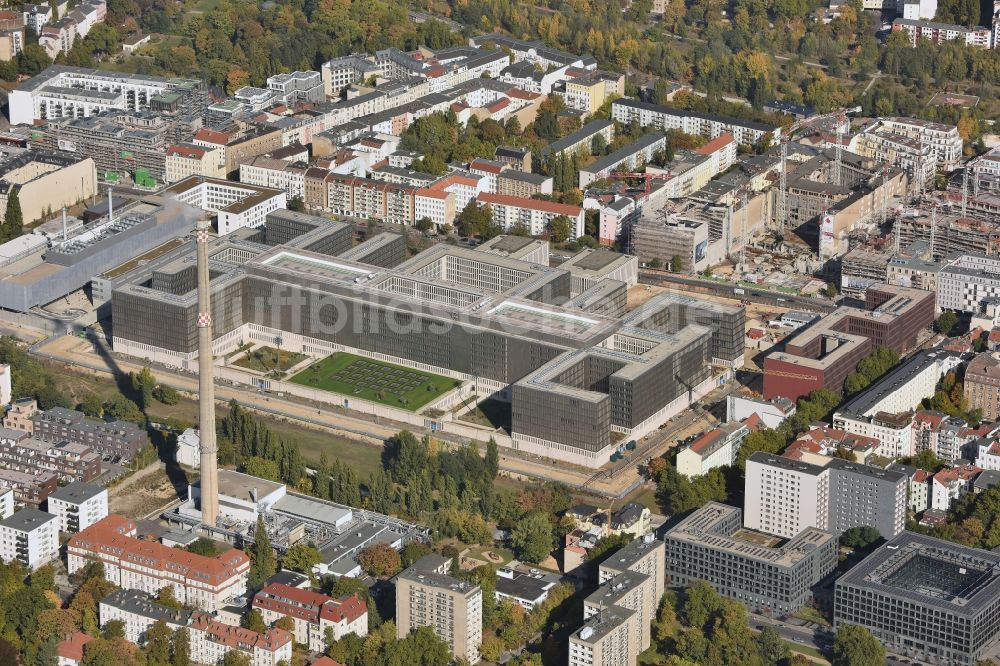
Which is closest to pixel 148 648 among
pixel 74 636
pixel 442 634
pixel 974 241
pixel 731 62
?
pixel 74 636

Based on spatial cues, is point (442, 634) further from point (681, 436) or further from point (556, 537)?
point (681, 436)

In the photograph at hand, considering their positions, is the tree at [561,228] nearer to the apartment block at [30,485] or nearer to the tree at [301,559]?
the apartment block at [30,485]

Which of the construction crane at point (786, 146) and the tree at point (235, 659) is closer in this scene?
the tree at point (235, 659)

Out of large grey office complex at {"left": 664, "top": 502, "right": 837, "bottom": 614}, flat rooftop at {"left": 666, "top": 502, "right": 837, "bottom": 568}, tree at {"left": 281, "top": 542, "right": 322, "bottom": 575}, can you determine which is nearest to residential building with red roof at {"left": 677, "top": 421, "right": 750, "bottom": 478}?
flat rooftop at {"left": 666, "top": 502, "right": 837, "bottom": 568}

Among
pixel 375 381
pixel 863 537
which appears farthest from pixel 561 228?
pixel 863 537

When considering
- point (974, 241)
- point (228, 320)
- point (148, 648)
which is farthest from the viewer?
point (974, 241)

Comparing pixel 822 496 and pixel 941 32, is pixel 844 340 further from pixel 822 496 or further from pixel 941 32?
pixel 941 32

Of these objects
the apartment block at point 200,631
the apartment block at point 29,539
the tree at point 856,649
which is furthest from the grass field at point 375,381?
the tree at point 856,649
